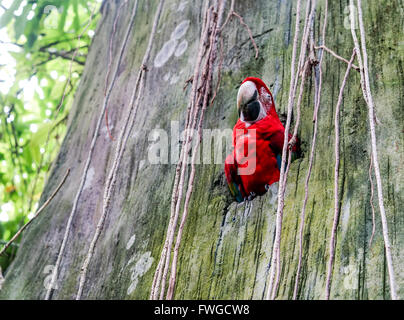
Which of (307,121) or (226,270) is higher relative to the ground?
(307,121)

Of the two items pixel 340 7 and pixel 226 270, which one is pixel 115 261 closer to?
pixel 226 270

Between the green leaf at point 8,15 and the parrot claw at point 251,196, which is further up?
Answer: the green leaf at point 8,15

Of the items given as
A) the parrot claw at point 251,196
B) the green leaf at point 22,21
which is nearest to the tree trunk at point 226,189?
the parrot claw at point 251,196

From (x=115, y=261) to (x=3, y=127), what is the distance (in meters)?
1.72

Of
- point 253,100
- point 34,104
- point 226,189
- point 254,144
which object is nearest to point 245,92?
point 253,100

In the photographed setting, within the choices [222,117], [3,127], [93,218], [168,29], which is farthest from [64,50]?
[222,117]

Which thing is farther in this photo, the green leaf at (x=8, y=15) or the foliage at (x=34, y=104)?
the foliage at (x=34, y=104)

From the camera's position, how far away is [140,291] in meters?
1.23

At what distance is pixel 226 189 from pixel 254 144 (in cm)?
16

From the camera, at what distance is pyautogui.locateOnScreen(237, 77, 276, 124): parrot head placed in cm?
129

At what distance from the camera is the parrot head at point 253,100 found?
1288mm

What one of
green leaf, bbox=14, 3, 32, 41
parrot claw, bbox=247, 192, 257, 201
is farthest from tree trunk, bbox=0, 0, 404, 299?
green leaf, bbox=14, 3, 32, 41

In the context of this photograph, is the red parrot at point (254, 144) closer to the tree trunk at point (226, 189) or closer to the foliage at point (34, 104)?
the tree trunk at point (226, 189)

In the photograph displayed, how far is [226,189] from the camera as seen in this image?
4.16ft
